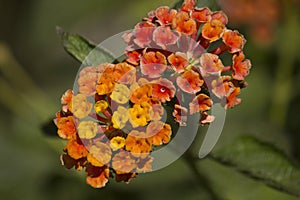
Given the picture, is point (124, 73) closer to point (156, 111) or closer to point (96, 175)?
point (156, 111)

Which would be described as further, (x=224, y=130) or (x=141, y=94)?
(x=224, y=130)

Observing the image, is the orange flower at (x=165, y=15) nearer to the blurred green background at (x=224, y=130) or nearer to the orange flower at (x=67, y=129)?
the orange flower at (x=67, y=129)

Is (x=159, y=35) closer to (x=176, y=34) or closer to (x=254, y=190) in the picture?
(x=176, y=34)

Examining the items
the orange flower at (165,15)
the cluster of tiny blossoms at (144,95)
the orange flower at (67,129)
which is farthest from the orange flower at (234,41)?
the orange flower at (67,129)

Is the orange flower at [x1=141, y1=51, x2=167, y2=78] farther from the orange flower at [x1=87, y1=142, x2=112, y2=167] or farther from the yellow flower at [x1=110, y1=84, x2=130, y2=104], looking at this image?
the orange flower at [x1=87, y1=142, x2=112, y2=167]

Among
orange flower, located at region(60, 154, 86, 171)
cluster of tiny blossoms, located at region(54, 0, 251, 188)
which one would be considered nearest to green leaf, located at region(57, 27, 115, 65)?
cluster of tiny blossoms, located at region(54, 0, 251, 188)

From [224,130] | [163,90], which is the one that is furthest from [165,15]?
[224,130]

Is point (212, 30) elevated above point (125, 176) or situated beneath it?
elevated above

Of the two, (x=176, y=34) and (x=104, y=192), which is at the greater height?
(x=176, y=34)

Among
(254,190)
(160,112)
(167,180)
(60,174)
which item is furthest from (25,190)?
(160,112)
